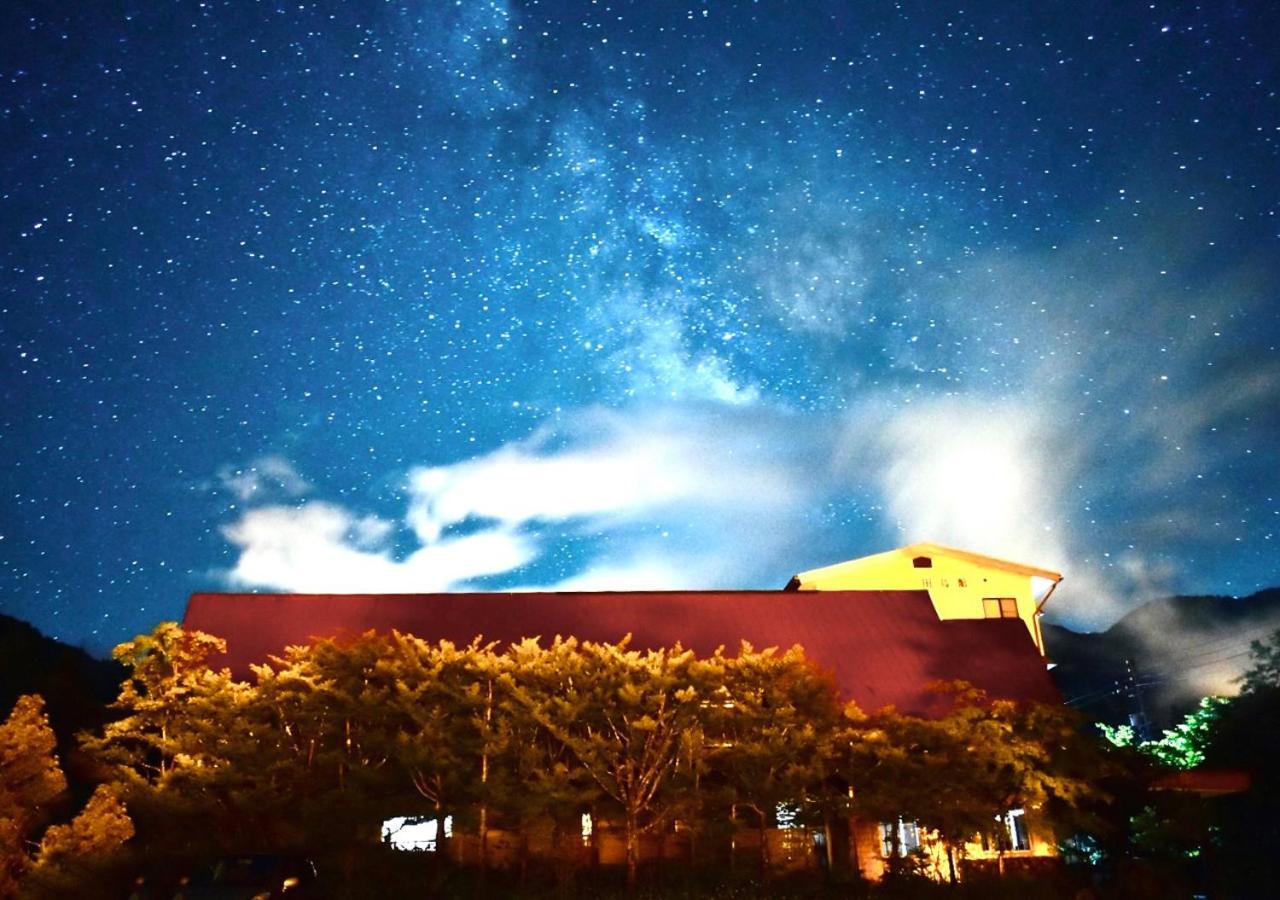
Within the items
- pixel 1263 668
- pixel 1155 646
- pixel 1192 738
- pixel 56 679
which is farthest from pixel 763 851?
pixel 1155 646

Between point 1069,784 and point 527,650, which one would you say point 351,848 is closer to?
point 527,650

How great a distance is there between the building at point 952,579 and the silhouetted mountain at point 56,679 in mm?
24349

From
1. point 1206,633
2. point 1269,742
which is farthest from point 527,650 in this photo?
point 1206,633

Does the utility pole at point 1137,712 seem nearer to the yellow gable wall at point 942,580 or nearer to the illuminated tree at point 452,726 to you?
the yellow gable wall at point 942,580

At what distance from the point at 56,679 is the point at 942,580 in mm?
31922

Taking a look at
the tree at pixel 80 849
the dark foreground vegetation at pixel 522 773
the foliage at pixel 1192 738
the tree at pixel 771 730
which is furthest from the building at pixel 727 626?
the tree at pixel 80 849

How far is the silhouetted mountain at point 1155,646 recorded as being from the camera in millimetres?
93875

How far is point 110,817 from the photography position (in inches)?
690

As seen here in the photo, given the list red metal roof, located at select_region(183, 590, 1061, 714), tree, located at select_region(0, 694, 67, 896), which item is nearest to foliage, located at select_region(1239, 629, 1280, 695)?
red metal roof, located at select_region(183, 590, 1061, 714)

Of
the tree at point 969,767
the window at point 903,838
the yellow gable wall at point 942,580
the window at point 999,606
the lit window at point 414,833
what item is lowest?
the window at point 903,838

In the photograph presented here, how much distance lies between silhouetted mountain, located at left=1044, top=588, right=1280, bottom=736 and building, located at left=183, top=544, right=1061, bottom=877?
7448 centimetres

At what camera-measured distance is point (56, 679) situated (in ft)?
107

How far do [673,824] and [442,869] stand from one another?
5.01 metres

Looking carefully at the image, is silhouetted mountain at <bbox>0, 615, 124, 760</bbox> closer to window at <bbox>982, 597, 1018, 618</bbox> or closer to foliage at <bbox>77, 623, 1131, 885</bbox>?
foliage at <bbox>77, 623, 1131, 885</bbox>
